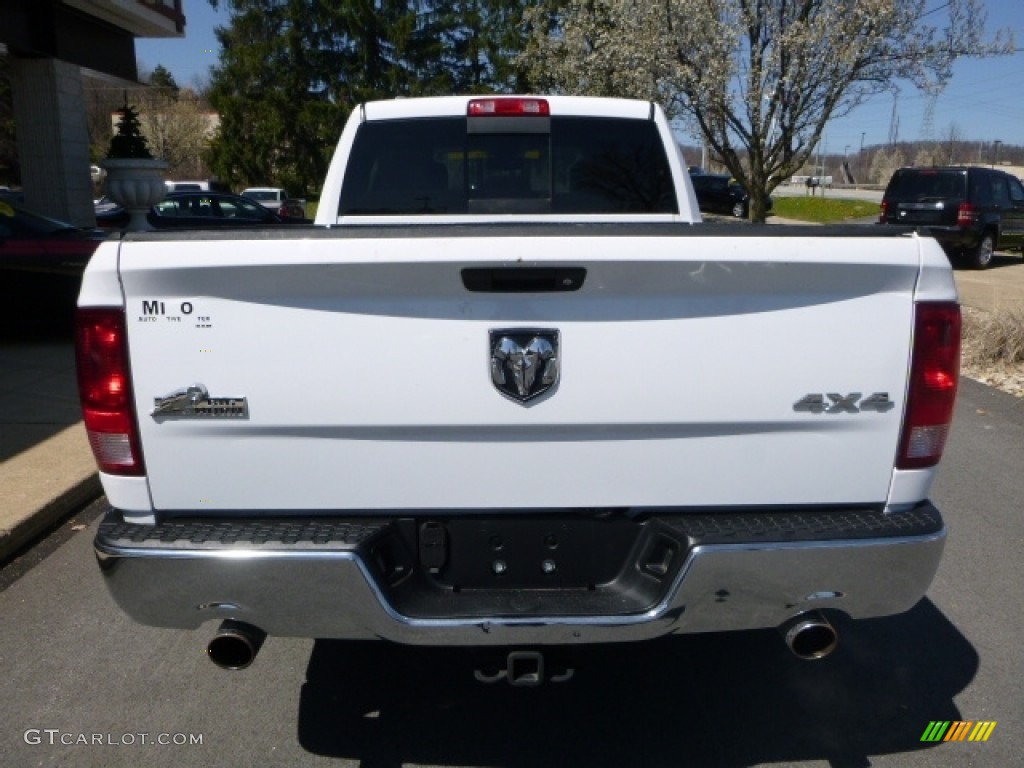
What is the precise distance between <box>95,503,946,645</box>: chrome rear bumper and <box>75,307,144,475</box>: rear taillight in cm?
22

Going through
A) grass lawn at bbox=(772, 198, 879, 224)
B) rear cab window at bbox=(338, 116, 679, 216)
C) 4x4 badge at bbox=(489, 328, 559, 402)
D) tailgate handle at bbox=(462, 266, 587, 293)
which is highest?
rear cab window at bbox=(338, 116, 679, 216)

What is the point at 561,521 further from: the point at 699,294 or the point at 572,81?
the point at 572,81

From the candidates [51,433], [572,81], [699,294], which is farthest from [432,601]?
[572,81]

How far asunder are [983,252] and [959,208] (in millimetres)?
1307

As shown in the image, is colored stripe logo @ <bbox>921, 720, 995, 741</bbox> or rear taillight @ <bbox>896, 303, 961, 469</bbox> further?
colored stripe logo @ <bbox>921, 720, 995, 741</bbox>

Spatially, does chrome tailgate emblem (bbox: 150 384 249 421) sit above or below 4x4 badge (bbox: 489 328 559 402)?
below

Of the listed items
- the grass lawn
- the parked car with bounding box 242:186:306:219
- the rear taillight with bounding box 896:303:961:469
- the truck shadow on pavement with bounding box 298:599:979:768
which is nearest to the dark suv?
the grass lawn

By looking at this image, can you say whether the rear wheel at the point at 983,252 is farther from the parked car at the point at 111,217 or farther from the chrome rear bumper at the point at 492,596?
the chrome rear bumper at the point at 492,596

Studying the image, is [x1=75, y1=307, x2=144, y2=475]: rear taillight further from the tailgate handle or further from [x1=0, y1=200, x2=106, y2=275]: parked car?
[x1=0, y1=200, x2=106, y2=275]: parked car

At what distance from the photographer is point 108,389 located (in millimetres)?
2445

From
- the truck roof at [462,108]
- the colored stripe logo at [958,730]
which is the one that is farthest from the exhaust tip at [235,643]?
the truck roof at [462,108]

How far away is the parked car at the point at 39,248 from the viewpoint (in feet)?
29.6

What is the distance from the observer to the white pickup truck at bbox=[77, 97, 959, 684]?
2.41 metres

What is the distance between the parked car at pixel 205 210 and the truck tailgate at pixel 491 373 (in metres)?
15.3
